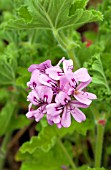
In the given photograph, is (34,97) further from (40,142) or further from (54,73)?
(40,142)

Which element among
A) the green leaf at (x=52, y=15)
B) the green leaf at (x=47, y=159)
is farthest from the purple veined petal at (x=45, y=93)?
the green leaf at (x=47, y=159)

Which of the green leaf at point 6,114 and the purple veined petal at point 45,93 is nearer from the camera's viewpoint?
the purple veined petal at point 45,93

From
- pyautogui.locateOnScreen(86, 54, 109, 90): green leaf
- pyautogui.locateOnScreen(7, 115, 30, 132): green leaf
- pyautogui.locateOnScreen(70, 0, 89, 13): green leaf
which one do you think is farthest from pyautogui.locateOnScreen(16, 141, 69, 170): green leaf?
pyautogui.locateOnScreen(70, 0, 89, 13): green leaf

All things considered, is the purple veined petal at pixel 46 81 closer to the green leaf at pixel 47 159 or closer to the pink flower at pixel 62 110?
the pink flower at pixel 62 110

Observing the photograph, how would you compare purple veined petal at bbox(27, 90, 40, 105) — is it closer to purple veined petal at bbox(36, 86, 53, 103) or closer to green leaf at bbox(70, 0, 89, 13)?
purple veined petal at bbox(36, 86, 53, 103)

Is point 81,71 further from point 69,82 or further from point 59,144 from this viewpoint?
point 59,144

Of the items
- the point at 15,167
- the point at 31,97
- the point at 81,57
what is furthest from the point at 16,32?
the point at 15,167

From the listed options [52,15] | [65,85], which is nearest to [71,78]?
[65,85]

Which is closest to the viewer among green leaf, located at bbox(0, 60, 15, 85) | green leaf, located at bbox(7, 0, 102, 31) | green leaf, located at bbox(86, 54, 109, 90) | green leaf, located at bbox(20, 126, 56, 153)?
green leaf, located at bbox(7, 0, 102, 31)
